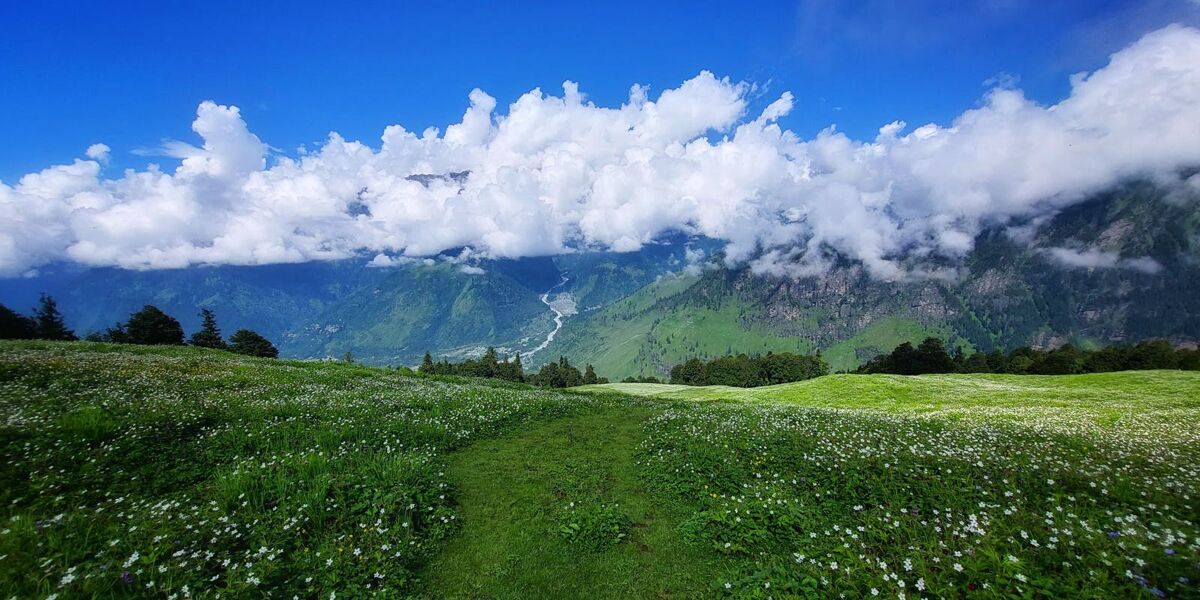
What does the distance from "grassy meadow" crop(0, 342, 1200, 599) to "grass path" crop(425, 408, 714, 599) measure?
0.07 metres

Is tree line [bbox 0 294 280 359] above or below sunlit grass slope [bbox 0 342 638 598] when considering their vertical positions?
above

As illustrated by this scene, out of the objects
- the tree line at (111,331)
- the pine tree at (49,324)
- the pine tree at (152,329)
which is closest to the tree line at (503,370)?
the pine tree at (152,329)

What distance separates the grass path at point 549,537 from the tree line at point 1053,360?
451 ft

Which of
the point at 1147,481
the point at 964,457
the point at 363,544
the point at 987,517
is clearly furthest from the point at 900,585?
the point at 363,544

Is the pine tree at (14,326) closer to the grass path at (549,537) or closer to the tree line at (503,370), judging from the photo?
the tree line at (503,370)

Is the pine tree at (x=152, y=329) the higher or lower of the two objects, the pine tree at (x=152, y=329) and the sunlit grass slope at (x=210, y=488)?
the higher

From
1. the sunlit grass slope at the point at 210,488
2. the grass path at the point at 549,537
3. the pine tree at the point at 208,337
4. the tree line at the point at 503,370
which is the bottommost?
the tree line at the point at 503,370

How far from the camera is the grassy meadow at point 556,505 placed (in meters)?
8.75

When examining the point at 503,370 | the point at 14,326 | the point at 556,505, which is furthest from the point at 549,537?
the point at 503,370

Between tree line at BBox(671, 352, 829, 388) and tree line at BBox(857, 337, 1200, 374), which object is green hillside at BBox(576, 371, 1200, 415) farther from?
tree line at BBox(671, 352, 829, 388)

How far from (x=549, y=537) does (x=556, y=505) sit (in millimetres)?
1691

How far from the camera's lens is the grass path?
34.5 ft

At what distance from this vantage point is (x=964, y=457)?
14086 millimetres

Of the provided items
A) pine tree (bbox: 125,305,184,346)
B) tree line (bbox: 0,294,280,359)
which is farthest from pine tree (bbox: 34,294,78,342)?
pine tree (bbox: 125,305,184,346)
